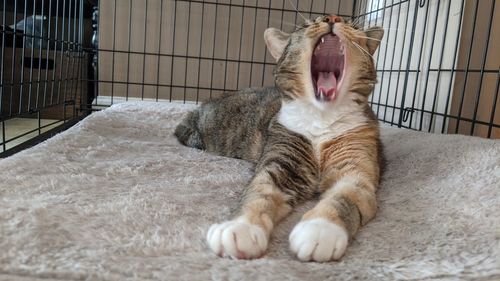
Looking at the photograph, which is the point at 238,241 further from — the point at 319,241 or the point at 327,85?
the point at 327,85

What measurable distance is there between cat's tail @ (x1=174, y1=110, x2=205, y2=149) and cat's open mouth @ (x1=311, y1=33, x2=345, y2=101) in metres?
0.72

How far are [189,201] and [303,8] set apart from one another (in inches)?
98.0

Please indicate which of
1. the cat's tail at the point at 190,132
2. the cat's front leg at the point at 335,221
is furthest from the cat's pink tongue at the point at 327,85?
the cat's tail at the point at 190,132

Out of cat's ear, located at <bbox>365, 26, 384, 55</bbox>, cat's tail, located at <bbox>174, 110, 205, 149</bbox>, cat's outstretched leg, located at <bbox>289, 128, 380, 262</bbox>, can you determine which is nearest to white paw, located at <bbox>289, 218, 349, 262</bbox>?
cat's outstretched leg, located at <bbox>289, 128, 380, 262</bbox>

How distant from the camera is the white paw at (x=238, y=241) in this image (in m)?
0.72

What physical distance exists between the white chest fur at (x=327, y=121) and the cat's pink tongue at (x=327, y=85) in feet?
0.13

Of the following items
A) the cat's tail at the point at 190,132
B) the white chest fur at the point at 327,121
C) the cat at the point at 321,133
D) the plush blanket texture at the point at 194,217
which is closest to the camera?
the plush blanket texture at the point at 194,217

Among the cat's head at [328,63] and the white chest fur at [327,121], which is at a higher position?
the cat's head at [328,63]

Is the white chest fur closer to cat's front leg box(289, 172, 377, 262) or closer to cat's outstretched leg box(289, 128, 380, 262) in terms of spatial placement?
cat's outstretched leg box(289, 128, 380, 262)

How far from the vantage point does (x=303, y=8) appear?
3143mm

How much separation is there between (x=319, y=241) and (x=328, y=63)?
0.74 m

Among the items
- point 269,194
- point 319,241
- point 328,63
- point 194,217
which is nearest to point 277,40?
point 328,63

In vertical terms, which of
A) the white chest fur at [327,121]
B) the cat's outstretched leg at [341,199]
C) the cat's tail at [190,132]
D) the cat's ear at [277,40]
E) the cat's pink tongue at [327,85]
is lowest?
the cat's tail at [190,132]

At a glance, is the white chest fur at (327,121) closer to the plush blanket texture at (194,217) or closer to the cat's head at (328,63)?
the cat's head at (328,63)
